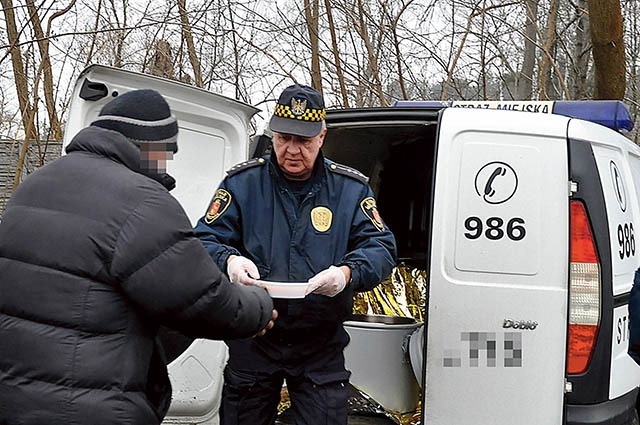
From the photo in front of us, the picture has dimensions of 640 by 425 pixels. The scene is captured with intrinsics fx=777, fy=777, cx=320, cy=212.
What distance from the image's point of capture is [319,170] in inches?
126

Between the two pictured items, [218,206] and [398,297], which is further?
[398,297]

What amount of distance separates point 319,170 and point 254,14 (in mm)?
5777

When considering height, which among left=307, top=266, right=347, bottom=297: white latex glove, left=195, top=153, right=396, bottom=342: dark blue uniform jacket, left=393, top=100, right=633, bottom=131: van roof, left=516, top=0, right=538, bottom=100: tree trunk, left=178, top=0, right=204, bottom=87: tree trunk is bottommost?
left=307, top=266, right=347, bottom=297: white latex glove

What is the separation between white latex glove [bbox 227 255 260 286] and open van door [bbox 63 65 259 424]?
1.01 meters

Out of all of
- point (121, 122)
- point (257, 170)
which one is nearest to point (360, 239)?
point (257, 170)

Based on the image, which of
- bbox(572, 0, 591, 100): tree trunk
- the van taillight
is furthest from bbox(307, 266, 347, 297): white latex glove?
bbox(572, 0, 591, 100): tree trunk

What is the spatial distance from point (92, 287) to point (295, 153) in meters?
1.25

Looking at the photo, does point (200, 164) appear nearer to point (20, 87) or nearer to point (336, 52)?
point (20, 87)

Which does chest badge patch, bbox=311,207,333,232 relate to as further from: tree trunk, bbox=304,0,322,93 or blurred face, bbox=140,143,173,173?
tree trunk, bbox=304,0,322,93

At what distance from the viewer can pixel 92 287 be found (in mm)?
2078

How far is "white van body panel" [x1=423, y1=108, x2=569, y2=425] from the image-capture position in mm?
3223

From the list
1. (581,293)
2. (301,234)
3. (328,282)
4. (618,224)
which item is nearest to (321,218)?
(301,234)

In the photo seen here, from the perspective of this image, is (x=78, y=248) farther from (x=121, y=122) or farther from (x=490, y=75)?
(x=490, y=75)

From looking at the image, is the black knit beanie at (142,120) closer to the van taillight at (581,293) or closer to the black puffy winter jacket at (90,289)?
the black puffy winter jacket at (90,289)
